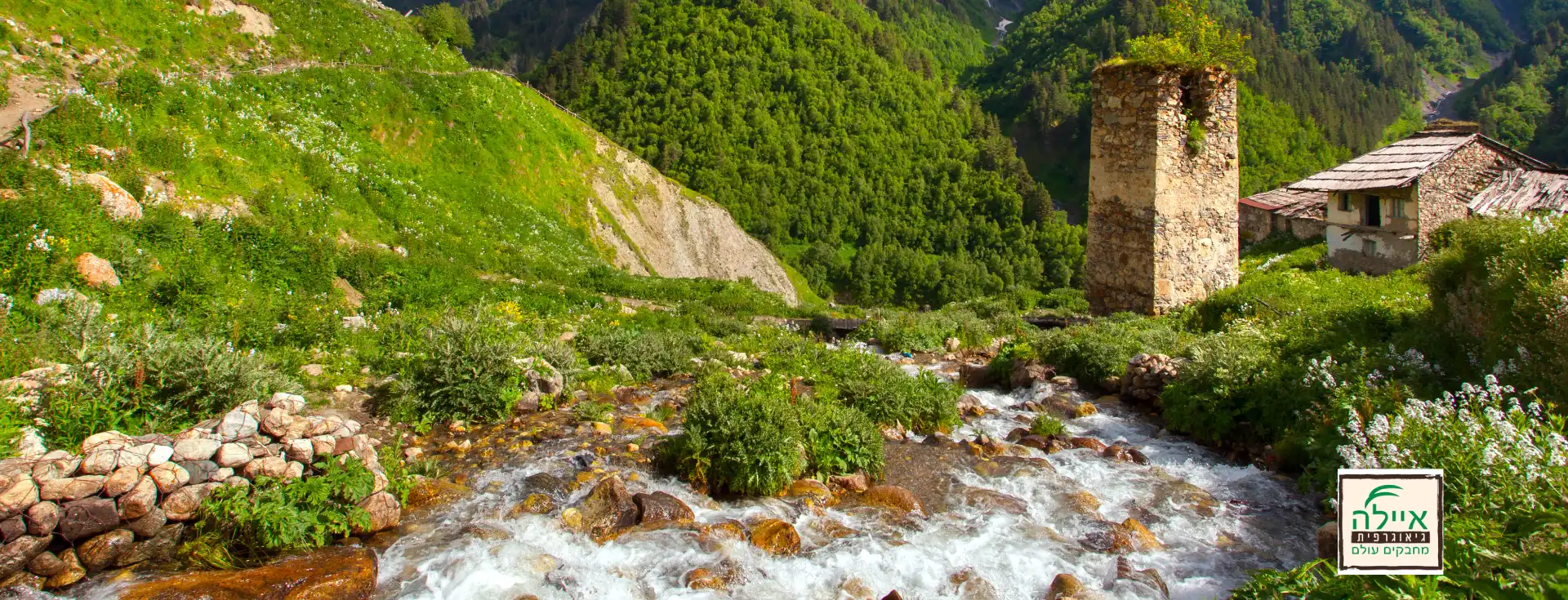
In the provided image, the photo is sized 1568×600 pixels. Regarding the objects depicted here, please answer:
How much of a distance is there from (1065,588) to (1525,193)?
96.5 feet

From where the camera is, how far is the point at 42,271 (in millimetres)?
10336

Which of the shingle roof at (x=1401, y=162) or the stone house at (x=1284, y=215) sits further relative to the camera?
the stone house at (x=1284, y=215)

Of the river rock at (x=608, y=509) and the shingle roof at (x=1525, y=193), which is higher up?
the shingle roof at (x=1525, y=193)

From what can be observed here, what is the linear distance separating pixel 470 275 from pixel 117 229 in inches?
278

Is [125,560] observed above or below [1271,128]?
below

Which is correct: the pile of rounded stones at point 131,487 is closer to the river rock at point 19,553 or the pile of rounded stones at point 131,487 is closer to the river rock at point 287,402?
the river rock at point 19,553

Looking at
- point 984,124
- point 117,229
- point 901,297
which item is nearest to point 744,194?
point 901,297

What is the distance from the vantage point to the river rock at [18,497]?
18.7 ft

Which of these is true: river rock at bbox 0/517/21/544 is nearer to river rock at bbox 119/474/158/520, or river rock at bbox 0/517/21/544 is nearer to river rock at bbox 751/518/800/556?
river rock at bbox 119/474/158/520

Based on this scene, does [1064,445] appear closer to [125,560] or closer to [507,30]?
[125,560]

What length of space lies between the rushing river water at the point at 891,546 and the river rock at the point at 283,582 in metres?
0.21

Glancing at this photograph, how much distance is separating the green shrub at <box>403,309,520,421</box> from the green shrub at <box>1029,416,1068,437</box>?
641 cm

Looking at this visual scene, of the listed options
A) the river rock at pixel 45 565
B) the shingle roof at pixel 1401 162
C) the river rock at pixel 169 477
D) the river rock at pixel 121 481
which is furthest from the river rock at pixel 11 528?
the shingle roof at pixel 1401 162

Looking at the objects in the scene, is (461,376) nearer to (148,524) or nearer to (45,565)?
(148,524)
